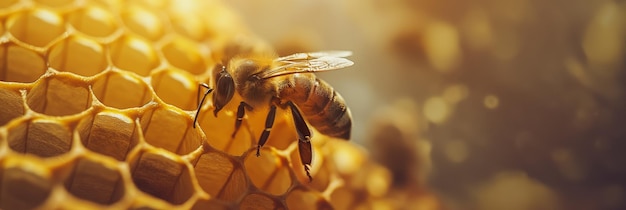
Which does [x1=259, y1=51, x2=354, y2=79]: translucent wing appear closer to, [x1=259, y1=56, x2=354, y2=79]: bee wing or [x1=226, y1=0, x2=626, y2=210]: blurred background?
[x1=259, y1=56, x2=354, y2=79]: bee wing

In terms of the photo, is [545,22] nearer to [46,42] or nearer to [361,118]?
[361,118]

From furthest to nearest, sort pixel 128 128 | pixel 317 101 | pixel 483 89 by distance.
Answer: pixel 483 89
pixel 317 101
pixel 128 128

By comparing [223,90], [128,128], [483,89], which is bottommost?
[128,128]

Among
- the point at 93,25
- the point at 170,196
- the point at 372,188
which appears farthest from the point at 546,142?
the point at 93,25

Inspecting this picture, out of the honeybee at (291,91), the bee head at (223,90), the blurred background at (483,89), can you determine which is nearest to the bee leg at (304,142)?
the honeybee at (291,91)

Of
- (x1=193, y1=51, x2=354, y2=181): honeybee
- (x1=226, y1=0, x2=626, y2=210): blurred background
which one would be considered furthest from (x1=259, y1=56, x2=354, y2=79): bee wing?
(x1=226, y1=0, x2=626, y2=210): blurred background

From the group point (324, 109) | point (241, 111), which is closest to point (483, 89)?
point (324, 109)

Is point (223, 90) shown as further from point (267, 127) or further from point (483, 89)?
point (483, 89)
